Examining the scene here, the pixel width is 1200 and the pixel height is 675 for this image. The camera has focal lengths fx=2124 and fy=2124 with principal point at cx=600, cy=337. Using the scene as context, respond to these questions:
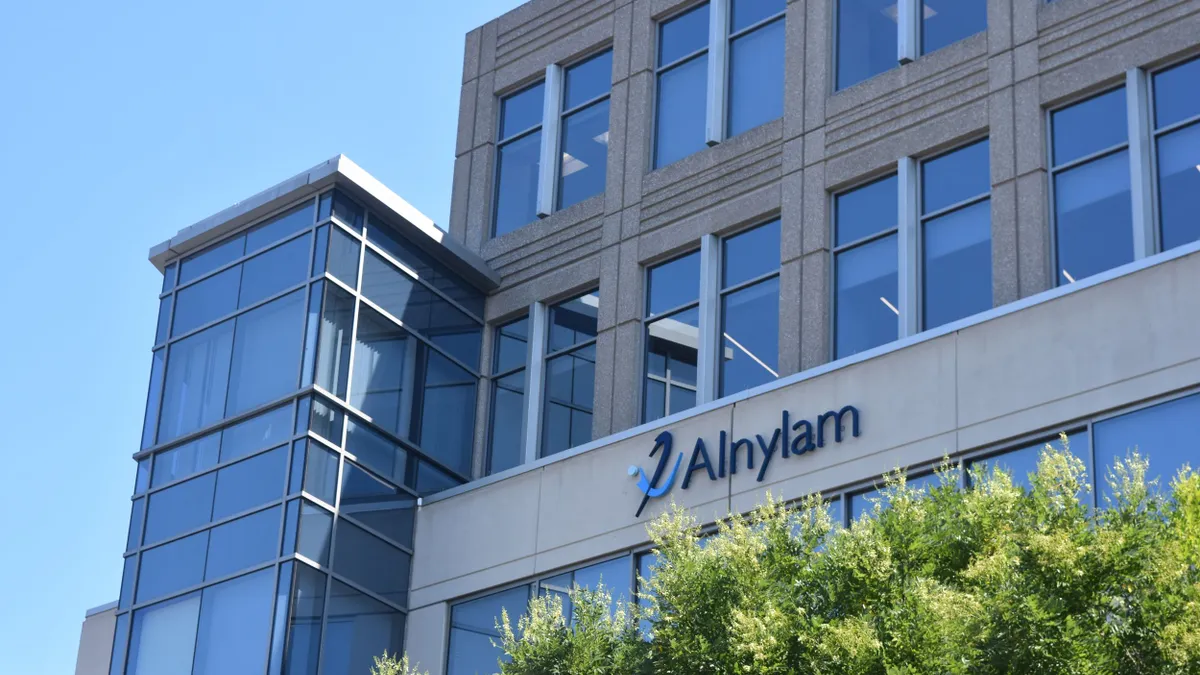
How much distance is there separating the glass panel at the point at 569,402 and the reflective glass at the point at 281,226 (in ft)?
14.6

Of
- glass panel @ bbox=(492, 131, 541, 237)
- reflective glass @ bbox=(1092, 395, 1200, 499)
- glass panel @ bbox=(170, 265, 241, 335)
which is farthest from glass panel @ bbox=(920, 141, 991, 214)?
glass panel @ bbox=(170, 265, 241, 335)

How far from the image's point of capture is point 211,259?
3331 cm

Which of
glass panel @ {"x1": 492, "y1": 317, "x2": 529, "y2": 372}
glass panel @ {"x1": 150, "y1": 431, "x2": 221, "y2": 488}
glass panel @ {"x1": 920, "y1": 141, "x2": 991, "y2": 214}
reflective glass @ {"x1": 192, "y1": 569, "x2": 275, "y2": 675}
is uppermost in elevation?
glass panel @ {"x1": 920, "y1": 141, "x2": 991, "y2": 214}

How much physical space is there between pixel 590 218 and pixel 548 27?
425cm

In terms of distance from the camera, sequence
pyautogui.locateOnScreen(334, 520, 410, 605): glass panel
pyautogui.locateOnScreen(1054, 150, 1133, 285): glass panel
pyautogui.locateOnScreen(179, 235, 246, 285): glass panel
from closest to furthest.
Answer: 1. pyautogui.locateOnScreen(1054, 150, 1133, 285): glass panel
2. pyautogui.locateOnScreen(334, 520, 410, 605): glass panel
3. pyautogui.locateOnScreen(179, 235, 246, 285): glass panel

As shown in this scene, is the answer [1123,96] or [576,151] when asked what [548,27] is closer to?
[576,151]

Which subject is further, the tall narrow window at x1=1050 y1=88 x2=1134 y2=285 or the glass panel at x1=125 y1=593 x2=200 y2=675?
the glass panel at x1=125 y1=593 x2=200 y2=675

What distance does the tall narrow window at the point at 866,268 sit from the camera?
28.8 m

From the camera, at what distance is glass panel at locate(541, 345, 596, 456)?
3216cm

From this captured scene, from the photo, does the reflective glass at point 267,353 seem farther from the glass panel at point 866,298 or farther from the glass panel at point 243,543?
the glass panel at point 866,298

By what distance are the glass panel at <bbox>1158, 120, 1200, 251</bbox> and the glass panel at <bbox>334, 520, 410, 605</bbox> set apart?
12141 mm

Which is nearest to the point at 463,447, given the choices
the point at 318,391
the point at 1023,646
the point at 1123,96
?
the point at 318,391

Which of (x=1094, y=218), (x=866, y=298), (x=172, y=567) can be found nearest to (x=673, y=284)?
(x=866, y=298)

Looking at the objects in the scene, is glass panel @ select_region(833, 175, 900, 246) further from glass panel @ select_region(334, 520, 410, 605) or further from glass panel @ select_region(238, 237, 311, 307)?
glass panel @ select_region(334, 520, 410, 605)
